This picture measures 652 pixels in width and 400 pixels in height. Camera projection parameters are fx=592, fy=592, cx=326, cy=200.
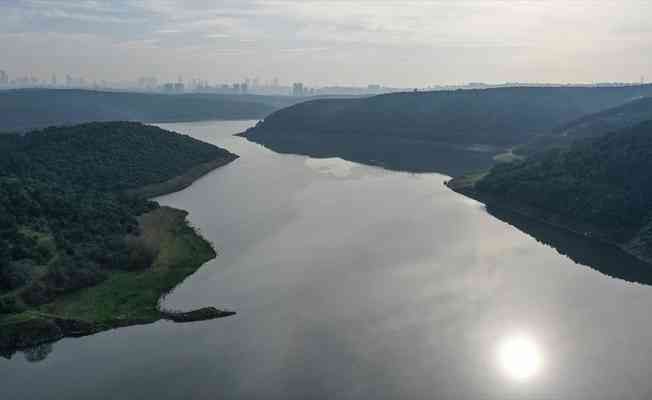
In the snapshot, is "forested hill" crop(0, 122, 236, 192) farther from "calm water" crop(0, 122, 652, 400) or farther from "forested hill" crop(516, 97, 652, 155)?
"forested hill" crop(516, 97, 652, 155)

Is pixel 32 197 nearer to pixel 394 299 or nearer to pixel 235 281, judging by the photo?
pixel 235 281

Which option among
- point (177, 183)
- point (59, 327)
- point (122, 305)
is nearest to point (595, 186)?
point (122, 305)

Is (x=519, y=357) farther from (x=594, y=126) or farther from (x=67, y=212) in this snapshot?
(x=594, y=126)

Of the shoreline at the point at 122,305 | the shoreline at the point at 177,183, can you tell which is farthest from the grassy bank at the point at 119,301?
the shoreline at the point at 177,183

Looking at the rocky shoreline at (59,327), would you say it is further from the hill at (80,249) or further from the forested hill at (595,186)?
the forested hill at (595,186)

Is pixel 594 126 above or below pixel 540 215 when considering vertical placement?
above
